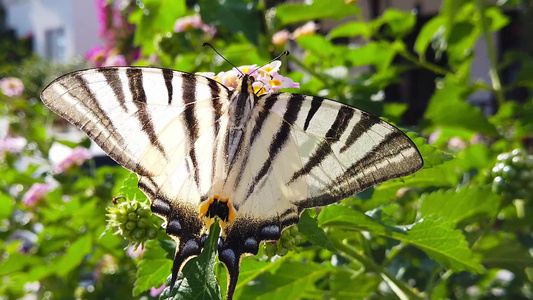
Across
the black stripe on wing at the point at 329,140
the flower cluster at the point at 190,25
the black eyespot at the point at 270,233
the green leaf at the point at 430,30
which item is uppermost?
the flower cluster at the point at 190,25

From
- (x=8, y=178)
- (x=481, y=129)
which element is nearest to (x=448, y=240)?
(x=481, y=129)

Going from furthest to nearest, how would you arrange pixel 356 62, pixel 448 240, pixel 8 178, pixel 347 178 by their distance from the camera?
pixel 8 178 < pixel 356 62 < pixel 448 240 < pixel 347 178

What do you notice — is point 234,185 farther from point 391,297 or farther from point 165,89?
point 391,297

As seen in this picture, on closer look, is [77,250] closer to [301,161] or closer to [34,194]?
[34,194]

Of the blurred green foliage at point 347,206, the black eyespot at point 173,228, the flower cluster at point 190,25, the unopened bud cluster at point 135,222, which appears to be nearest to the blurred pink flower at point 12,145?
the blurred green foliage at point 347,206

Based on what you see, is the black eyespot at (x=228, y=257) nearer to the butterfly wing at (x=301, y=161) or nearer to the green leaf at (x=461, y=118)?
the butterfly wing at (x=301, y=161)

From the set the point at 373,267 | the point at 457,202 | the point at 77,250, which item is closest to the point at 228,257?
the point at 373,267

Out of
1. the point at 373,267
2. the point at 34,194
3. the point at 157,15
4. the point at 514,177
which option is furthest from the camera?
the point at 34,194
